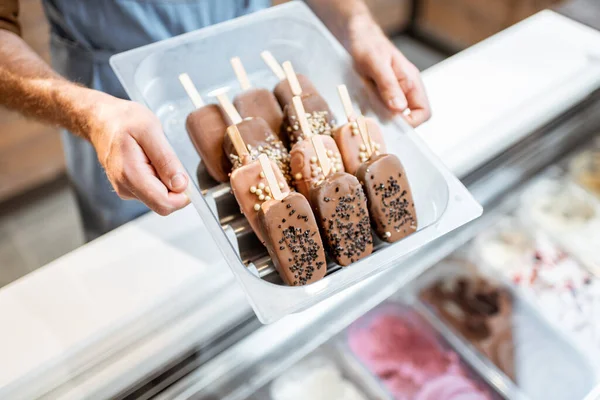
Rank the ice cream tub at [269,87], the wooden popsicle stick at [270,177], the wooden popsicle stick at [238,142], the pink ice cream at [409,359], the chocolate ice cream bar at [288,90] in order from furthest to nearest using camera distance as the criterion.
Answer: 1. the pink ice cream at [409,359]
2. the chocolate ice cream bar at [288,90]
3. the wooden popsicle stick at [238,142]
4. the wooden popsicle stick at [270,177]
5. the ice cream tub at [269,87]

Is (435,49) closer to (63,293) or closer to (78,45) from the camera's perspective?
(78,45)

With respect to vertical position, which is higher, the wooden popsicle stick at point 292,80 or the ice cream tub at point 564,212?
the wooden popsicle stick at point 292,80

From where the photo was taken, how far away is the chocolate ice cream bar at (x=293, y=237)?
1.14 m

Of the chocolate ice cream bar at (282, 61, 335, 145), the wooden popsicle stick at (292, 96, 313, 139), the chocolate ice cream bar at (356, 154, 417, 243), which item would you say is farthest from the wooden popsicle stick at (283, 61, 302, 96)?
the chocolate ice cream bar at (356, 154, 417, 243)

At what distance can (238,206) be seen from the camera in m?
1.35

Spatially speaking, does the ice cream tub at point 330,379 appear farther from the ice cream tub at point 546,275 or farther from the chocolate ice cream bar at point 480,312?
the ice cream tub at point 546,275

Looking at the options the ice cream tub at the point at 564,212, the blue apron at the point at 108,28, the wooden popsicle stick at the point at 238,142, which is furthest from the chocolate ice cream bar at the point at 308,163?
the ice cream tub at the point at 564,212

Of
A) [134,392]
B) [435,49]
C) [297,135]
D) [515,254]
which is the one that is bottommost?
[435,49]

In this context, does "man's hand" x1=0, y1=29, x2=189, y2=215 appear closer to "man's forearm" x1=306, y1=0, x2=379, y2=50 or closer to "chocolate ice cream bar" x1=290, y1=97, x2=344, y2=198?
"chocolate ice cream bar" x1=290, y1=97, x2=344, y2=198

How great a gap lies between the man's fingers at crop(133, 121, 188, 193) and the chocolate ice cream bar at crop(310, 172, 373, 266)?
0.30m

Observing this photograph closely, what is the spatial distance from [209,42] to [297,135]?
1.34 ft

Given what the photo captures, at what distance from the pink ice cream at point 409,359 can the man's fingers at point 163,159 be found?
2.44 ft

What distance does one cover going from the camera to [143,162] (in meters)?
1.11

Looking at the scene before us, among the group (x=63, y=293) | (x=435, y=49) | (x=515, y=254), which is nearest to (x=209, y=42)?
(x=63, y=293)
